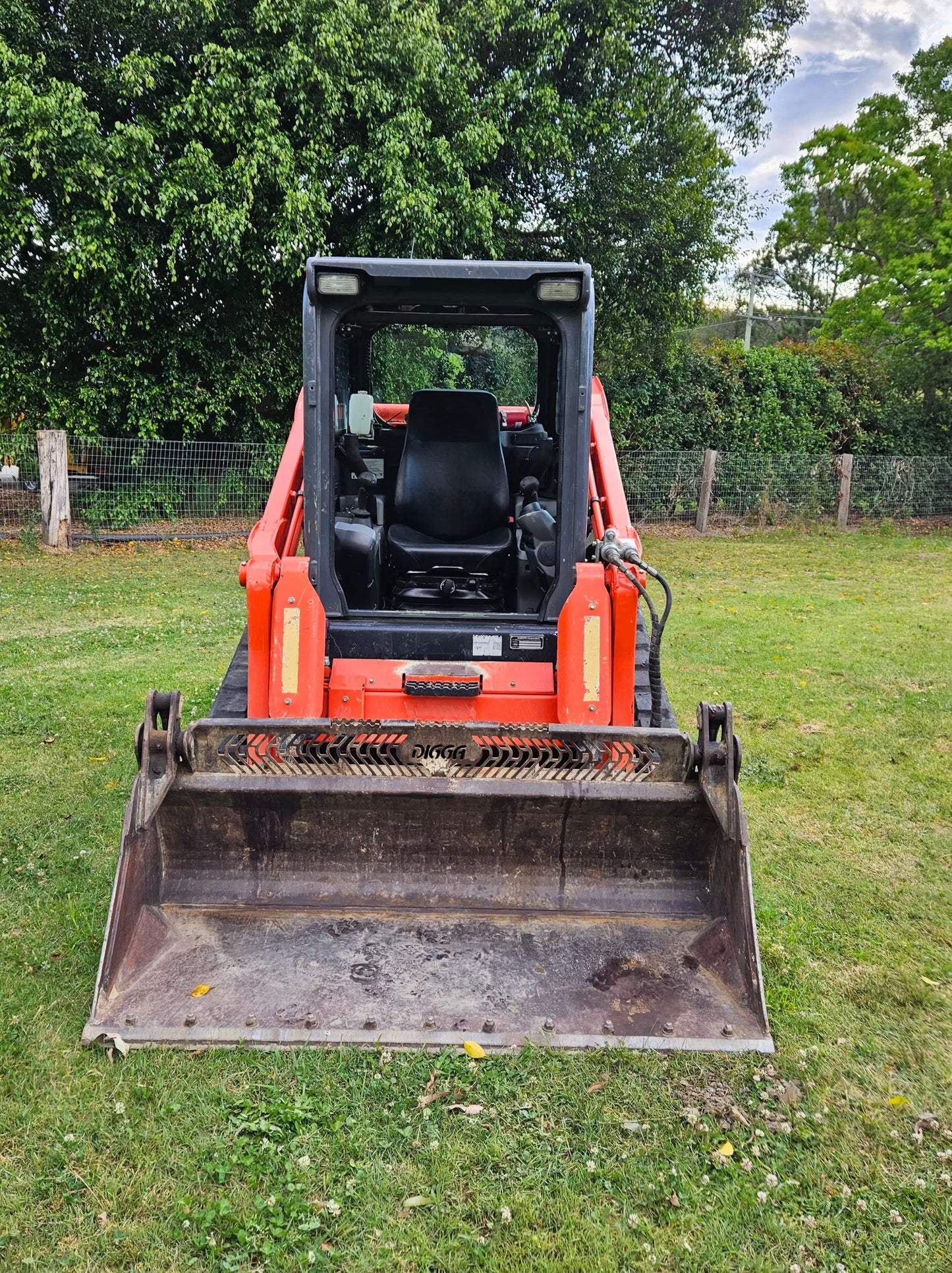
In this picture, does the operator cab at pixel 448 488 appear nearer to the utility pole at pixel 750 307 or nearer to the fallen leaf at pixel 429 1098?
the fallen leaf at pixel 429 1098

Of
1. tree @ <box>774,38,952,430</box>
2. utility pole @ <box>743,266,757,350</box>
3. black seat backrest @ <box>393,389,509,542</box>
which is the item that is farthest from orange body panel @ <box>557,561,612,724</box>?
utility pole @ <box>743,266,757,350</box>

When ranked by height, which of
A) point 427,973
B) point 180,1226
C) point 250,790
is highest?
point 250,790

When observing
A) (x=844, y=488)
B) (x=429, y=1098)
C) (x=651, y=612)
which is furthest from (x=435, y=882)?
(x=844, y=488)

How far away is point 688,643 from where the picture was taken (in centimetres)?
816

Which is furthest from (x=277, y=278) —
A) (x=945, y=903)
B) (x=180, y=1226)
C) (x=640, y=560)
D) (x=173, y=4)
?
(x=180, y=1226)

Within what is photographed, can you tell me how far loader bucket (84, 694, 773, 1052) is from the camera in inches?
114

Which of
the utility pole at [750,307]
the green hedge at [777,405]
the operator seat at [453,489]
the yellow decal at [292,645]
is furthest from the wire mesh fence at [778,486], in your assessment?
the utility pole at [750,307]

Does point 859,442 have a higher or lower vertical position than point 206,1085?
higher

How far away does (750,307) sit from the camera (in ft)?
150

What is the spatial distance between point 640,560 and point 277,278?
971 cm

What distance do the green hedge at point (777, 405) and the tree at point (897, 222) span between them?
0.65 meters

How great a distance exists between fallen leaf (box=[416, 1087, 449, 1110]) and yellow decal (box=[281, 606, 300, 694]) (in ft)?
5.37

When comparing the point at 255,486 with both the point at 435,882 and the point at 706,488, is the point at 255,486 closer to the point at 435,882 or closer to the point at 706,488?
the point at 706,488

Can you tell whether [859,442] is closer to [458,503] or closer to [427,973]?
[458,503]
